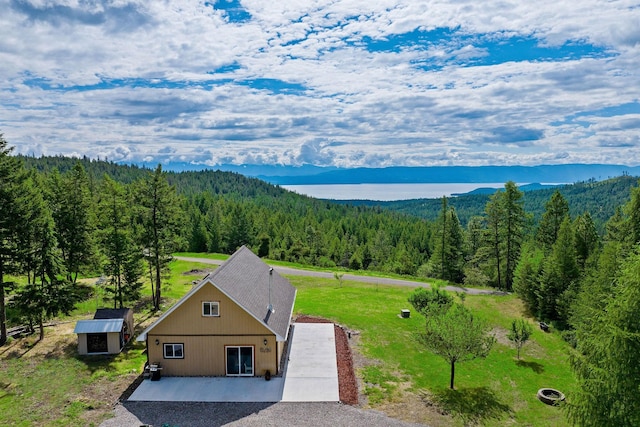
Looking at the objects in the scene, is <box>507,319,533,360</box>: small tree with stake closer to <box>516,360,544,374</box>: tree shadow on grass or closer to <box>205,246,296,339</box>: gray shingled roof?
<box>516,360,544,374</box>: tree shadow on grass

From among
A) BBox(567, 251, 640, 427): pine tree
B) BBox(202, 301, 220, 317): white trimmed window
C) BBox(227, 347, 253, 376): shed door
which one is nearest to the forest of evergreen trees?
BBox(567, 251, 640, 427): pine tree

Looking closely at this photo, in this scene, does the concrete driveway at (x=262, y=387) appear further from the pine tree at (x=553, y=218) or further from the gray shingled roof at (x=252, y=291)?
the pine tree at (x=553, y=218)

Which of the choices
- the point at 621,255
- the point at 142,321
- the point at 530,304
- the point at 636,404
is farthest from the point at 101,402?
the point at 530,304

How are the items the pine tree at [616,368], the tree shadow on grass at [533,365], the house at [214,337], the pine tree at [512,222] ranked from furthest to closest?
the pine tree at [512,222], the tree shadow on grass at [533,365], the house at [214,337], the pine tree at [616,368]

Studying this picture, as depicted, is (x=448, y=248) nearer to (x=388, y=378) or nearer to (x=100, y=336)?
(x=388, y=378)

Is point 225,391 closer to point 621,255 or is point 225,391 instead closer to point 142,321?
point 142,321

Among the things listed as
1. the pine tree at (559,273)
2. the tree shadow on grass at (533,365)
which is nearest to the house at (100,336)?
the tree shadow on grass at (533,365)
